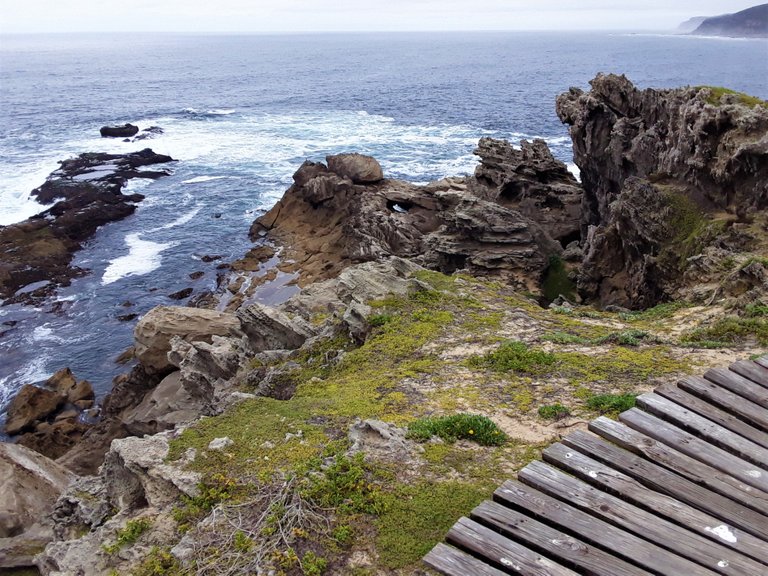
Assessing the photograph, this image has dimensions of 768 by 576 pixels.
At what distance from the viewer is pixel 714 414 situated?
7.70 meters

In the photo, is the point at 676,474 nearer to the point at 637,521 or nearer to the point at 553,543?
the point at 637,521

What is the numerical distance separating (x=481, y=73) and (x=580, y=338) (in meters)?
187

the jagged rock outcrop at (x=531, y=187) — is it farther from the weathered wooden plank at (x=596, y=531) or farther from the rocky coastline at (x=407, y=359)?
the weathered wooden plank at (x=596, y=531)

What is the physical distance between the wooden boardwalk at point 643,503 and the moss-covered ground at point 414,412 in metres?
2.68

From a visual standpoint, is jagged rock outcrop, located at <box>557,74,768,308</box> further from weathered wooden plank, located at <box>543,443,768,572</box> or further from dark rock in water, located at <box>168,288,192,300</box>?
dark rock in water, located at <box>168,288,192,300</box>

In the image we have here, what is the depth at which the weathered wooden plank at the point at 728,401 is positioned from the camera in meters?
7.61

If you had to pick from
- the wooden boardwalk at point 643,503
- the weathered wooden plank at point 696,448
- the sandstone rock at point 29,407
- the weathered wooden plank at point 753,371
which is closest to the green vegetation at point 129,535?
the wooden boardwalk at point 643,503

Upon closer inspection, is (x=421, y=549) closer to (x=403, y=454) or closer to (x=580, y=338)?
(x=403, y=454)

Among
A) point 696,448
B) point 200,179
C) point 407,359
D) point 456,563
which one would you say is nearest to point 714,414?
point 696,448

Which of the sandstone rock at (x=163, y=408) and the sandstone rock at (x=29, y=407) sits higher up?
the sandstone rock at (x=163, y=408)

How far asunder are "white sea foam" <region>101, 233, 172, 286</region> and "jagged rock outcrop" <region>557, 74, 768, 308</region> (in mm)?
39346

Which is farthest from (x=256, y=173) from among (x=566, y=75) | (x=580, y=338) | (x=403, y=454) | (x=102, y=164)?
(x=566, y=75)

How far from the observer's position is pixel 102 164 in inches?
3305

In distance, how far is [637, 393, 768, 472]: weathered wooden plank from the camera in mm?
7113
